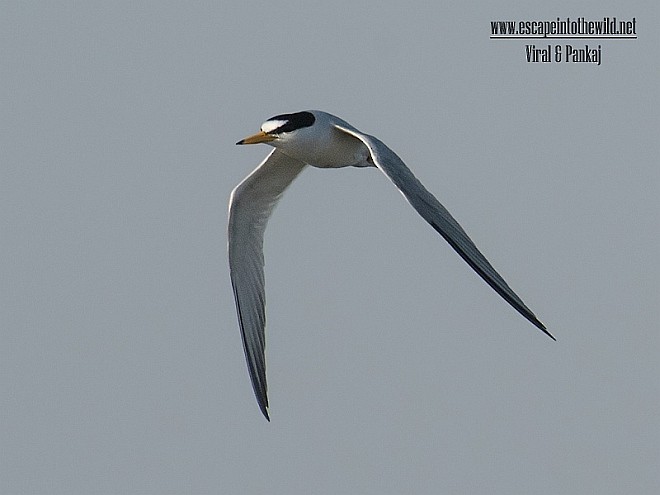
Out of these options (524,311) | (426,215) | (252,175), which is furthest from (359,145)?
(524,311)

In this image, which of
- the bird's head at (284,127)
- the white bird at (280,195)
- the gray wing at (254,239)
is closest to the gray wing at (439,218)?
the white bird at (280,195)

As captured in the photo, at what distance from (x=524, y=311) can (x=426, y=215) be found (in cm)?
136

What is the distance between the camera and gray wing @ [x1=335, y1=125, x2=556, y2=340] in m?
13.0

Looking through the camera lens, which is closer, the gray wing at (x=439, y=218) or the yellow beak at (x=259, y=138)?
the gray wing at (x=439, y=218)

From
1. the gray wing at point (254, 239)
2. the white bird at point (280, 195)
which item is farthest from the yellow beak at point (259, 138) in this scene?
the gray wing at point (254, 239)

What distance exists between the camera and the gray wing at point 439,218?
13.0 metres

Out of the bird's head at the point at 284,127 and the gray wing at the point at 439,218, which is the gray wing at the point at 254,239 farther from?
the gray wing at the point at 439,218

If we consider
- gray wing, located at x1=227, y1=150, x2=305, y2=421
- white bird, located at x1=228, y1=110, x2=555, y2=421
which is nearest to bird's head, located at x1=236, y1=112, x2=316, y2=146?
white bird, located at x1=228, y1=110, x2=555, y2=421

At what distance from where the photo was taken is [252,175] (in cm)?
1759

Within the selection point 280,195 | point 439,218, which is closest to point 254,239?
point 280,195

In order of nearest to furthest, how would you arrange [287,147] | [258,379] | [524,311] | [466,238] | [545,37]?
[524,311], [466,238], [287,147], [258,379], [545,37]

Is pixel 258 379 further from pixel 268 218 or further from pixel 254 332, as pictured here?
pixel 268 218

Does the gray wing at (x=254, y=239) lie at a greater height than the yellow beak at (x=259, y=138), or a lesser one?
lesser

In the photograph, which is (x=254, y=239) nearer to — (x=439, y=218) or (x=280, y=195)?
(x=280, y=195)
